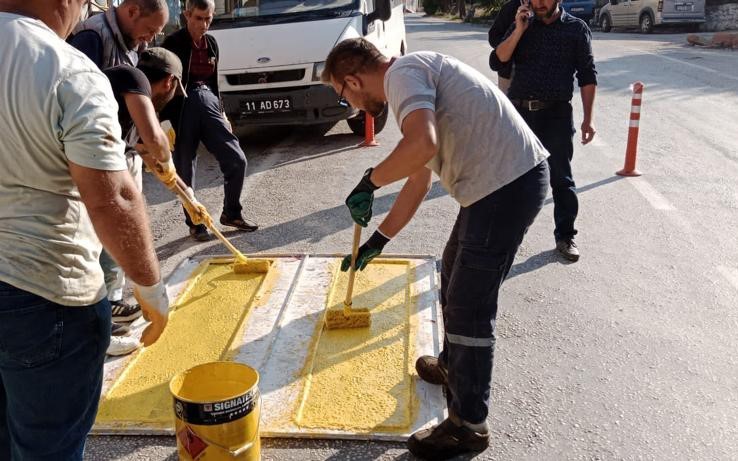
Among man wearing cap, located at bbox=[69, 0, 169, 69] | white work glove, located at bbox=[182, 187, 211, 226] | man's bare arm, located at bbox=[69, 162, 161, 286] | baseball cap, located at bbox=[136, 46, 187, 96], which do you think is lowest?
white work glove, located at bbox=[182, 187, 211, 226]

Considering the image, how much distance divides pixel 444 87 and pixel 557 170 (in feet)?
8.67

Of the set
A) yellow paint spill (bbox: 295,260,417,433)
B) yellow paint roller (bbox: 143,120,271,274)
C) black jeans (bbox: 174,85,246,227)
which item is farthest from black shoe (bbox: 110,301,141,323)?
black jeans (bbox: 174,85,246,227)

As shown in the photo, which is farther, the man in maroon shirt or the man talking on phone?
the man in maroon shirt

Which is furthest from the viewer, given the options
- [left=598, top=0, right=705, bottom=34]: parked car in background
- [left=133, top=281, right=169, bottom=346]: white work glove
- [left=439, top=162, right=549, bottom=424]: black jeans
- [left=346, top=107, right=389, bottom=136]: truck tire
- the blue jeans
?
[left=598, top=0, right=705, bottom=34]: parked car in background

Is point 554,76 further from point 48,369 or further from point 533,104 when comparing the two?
point 48,369

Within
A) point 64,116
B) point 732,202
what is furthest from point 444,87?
point 732,202

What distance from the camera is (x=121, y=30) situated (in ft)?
12.5

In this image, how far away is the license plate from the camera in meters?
8.23

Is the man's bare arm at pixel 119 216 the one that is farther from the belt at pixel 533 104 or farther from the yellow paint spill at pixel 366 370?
the belt at pixel 533 104

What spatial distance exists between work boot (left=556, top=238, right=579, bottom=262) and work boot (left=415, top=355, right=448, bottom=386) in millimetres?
2017

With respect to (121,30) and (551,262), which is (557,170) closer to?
(551,262)

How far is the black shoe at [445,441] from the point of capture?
9.46ft

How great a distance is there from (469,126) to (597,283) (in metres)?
2.39

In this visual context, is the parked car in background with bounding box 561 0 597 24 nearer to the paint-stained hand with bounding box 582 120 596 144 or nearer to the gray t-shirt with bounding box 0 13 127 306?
the paint-stained hand with bounding box 582 120 596 144
